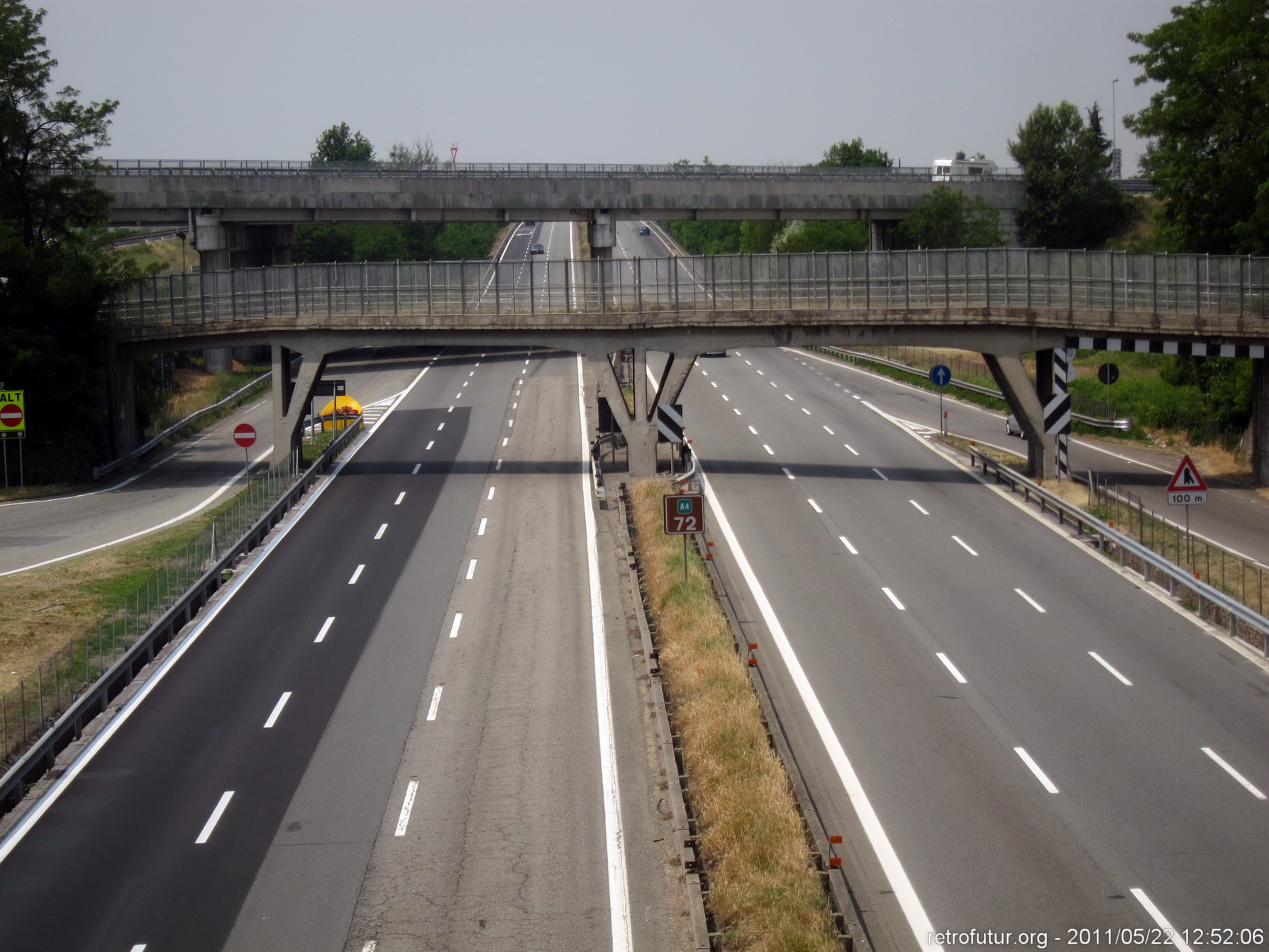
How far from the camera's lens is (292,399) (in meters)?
49.1

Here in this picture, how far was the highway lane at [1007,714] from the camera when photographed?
17.0m

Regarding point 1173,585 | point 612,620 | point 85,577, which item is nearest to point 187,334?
point 85,577

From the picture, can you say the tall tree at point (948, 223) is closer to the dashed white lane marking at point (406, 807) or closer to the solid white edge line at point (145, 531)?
the solid white edge line at point (145, 531)

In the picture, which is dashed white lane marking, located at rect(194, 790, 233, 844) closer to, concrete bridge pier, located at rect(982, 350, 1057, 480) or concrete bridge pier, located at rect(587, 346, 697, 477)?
concrete bridge pier, located at rect(587, 346, 697, 477)

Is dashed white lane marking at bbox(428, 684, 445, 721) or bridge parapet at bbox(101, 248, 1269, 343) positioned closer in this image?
dashed white lane marking at bbox(428, 684, 445, 721)

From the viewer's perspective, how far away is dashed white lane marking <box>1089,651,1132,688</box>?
81.2 feet

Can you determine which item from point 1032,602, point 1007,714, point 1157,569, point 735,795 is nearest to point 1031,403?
point 1157,569

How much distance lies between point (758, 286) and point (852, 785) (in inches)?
1157

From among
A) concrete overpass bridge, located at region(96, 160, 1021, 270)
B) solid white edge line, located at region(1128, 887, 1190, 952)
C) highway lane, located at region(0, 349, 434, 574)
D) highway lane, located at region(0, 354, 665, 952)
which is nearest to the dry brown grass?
highway lane, located at region(0, 354, 665, 952)

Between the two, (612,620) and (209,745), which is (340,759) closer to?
(209,745)

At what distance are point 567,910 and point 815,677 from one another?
9911mm

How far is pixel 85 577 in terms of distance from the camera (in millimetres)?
35156

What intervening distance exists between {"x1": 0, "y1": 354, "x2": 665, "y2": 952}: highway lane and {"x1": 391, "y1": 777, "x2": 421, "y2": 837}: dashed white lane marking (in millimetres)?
153

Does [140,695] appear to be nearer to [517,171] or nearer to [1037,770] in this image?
[1037,770]
